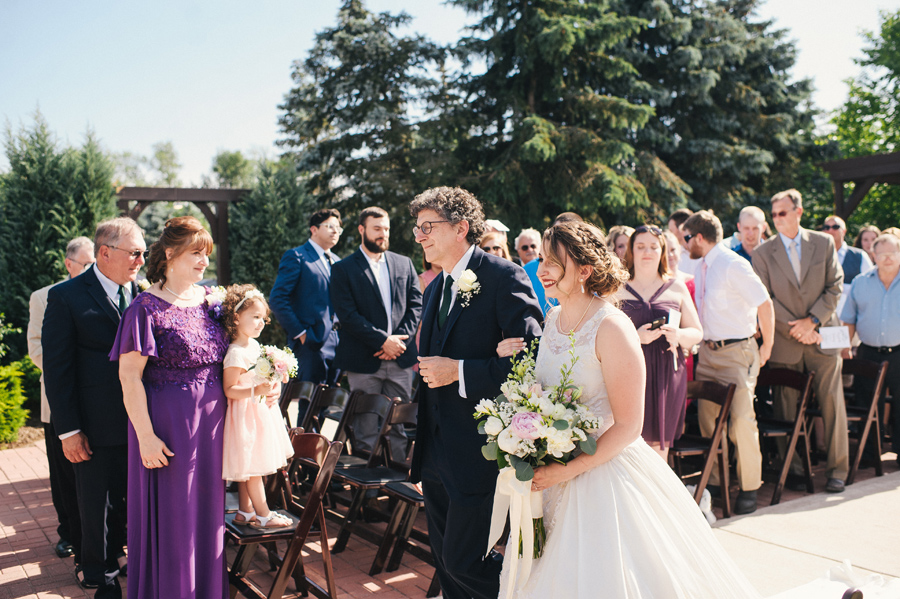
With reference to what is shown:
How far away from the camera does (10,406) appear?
8117 mm

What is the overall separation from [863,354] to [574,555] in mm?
5723

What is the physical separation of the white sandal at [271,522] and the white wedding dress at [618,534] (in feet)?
4.79

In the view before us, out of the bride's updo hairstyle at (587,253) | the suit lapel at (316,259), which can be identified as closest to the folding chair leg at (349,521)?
the bride's updo hairstyle at (587,253)

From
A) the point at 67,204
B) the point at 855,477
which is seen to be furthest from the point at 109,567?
the point at 67,204

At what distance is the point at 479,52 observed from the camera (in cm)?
1639

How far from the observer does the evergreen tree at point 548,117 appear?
15531mm

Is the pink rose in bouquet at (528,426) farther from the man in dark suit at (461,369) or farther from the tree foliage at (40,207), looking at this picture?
the tree foliage at (40,207)

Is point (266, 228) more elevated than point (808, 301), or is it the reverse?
point (266, 228)

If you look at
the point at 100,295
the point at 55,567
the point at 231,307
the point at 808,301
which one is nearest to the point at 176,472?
the point at 231,307

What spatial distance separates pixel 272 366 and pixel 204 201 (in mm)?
10722

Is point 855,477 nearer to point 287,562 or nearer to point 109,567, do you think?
point 287,562

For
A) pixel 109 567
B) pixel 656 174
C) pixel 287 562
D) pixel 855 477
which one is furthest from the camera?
pixel 656 174

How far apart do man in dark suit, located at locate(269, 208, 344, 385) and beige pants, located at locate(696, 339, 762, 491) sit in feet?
12.0

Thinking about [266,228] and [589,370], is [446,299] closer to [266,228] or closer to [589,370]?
[589,370]
